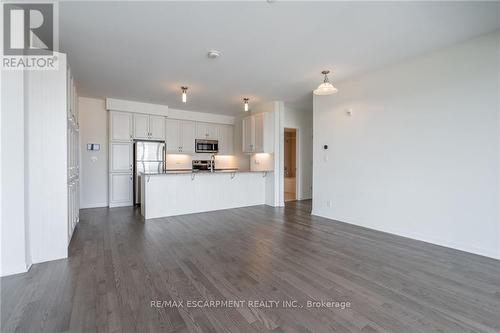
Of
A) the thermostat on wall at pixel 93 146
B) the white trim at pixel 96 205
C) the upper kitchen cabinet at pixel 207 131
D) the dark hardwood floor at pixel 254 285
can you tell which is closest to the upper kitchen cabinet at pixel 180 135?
the upper kitchen cabinet at pixel 207 131

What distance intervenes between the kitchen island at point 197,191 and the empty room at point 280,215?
47 millimetres

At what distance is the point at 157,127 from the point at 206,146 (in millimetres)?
1645

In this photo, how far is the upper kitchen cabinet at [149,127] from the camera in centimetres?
615

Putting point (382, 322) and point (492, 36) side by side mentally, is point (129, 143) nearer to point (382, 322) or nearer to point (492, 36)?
point (382, 322)

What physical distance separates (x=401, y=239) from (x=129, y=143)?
20.7 ft

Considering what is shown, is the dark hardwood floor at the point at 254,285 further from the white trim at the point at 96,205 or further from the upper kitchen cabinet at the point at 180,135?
the upper kitchen cabinet at the point at 180,135

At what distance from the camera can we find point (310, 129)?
284 inches

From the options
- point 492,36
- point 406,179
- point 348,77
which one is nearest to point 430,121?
point 406,179

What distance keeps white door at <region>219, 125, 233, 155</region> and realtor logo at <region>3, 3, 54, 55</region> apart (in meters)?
5.41

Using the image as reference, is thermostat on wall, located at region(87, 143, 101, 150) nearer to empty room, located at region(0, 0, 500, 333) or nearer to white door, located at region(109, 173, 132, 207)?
white door, located at region(109, 173, 132, 207)

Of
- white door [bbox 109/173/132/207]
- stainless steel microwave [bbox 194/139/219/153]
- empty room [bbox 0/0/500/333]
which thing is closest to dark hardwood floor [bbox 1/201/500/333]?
empty room [bbox 0/0/500/333]

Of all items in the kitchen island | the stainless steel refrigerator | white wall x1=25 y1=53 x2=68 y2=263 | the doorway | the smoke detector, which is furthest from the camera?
the doorway

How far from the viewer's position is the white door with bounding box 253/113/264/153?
238 inches

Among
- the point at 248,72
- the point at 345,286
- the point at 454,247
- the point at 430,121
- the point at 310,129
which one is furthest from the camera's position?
the point at 310,129
